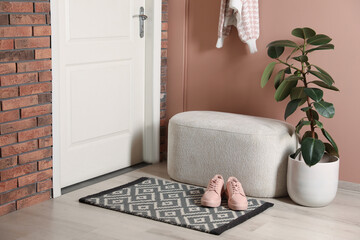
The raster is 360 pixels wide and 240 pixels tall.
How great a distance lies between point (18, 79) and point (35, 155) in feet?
1.41

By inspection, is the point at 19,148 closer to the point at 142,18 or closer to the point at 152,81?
the point at 152,81

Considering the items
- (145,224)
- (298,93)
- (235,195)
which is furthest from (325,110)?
(145,224)

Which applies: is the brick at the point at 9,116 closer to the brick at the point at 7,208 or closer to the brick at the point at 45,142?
the brick at the point at 45,142

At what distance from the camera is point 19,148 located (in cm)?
291

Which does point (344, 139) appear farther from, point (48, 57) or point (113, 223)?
point (48, 57)

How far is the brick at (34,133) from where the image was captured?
2.91 meters

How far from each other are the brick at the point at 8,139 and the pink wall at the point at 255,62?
1.43 meters

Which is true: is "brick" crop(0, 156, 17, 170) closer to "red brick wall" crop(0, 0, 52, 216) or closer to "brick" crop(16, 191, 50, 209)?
"red brick wall" crop(0, 0, 52, 216)

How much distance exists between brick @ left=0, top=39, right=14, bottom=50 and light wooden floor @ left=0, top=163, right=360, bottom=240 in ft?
2.79

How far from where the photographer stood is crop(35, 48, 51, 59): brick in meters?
2.93

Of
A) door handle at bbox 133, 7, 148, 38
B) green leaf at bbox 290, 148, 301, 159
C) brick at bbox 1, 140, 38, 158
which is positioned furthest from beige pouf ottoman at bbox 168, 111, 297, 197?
brick at bbox 1, 140, 38, 158

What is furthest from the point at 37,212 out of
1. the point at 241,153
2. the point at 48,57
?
the point at 241,153

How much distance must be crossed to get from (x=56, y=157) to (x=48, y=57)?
56cm

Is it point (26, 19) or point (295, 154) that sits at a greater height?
point (26, 19)
